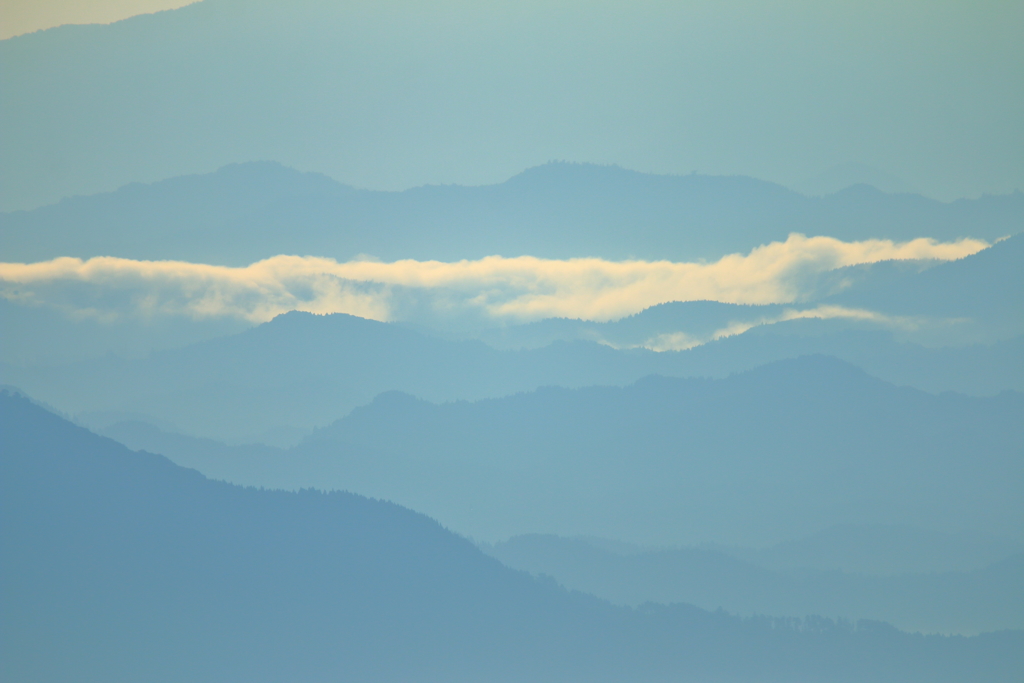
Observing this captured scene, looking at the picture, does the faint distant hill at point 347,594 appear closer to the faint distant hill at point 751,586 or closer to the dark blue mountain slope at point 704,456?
the faint distant hill at point 751,586

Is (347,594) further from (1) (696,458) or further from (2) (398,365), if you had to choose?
(1) (696,458)

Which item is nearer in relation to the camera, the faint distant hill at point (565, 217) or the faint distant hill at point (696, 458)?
the faint distant hill at point (696, 458)

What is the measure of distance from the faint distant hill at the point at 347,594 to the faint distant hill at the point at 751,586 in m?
0.08

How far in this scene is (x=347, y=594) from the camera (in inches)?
151

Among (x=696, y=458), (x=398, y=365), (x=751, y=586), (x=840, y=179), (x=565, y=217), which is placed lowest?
(x=751, y=586)

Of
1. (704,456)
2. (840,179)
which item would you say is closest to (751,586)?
(704,456)

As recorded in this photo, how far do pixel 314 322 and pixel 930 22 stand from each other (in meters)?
3.69

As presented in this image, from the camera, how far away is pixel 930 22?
413cm

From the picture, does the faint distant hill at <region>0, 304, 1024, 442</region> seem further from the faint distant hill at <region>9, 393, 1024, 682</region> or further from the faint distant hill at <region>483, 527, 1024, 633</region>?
the faint distant hill at <region>483, 527, 1024, 633</region>

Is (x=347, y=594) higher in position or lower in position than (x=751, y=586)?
lower

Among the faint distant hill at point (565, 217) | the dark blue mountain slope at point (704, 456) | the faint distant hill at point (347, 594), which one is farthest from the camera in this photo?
the faint distant hill at point (565, 217)

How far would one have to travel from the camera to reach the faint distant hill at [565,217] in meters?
4.01

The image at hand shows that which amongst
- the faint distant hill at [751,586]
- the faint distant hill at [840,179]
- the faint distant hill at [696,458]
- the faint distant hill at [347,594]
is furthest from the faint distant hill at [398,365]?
the faint distant hill at [751,586]

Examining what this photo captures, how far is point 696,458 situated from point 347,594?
1916 millimetres
